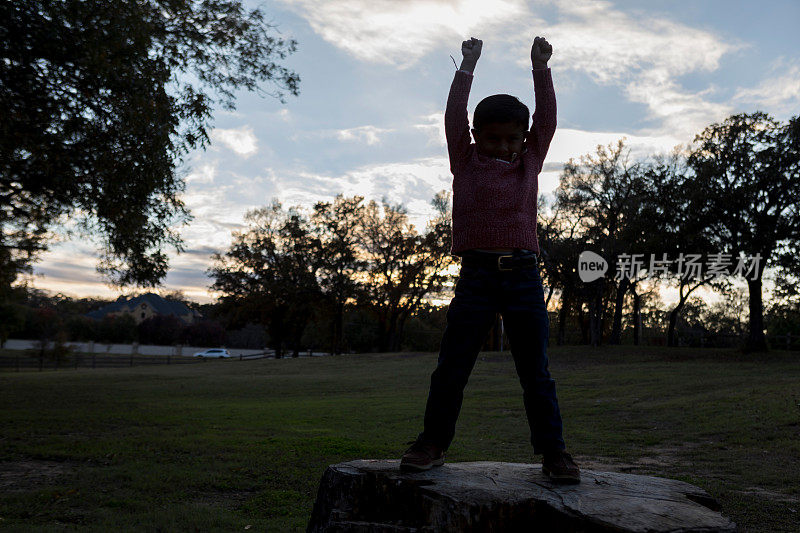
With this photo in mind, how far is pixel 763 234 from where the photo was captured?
82.2 feet

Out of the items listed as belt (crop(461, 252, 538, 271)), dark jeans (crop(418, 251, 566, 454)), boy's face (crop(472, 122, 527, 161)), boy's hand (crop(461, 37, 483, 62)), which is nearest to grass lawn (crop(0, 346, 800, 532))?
dark jeans (crop(418, 251, 566, 454))

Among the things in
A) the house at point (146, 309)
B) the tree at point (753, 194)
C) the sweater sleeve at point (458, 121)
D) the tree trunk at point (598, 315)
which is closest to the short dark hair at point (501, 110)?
the sweater sleeve at point (458, 121)

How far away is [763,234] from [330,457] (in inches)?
954

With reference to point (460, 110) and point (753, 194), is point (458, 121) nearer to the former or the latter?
point (460, 110)

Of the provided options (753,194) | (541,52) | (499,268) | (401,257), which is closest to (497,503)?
(499,268)

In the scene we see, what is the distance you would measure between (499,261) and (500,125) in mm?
859

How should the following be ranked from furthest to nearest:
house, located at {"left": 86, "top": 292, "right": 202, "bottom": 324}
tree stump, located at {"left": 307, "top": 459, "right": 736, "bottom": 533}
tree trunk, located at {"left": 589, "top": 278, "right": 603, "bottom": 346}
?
1. house, located at {"left": 86, "top": 292, "right": 202, "bottom": 324}
2. tree trunk, located at {"left": 589, "top": 278, "right": 603, "bottom": 346}
3. tree stump, located at {"left": 307, "top": 459, "right": 736, "bottom": 533}

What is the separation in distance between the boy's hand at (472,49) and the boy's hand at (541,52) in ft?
1.16

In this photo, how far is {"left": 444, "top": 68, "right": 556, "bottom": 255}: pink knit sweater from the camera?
3436 mm

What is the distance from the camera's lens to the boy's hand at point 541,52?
143 inches

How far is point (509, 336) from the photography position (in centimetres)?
343

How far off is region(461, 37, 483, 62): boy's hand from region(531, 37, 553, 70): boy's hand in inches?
13.9

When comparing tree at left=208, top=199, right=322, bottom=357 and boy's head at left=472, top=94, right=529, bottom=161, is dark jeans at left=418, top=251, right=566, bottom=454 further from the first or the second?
tree at left=208, top=199, right=322, bottom=357

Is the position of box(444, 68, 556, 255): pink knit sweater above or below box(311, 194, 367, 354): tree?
below
